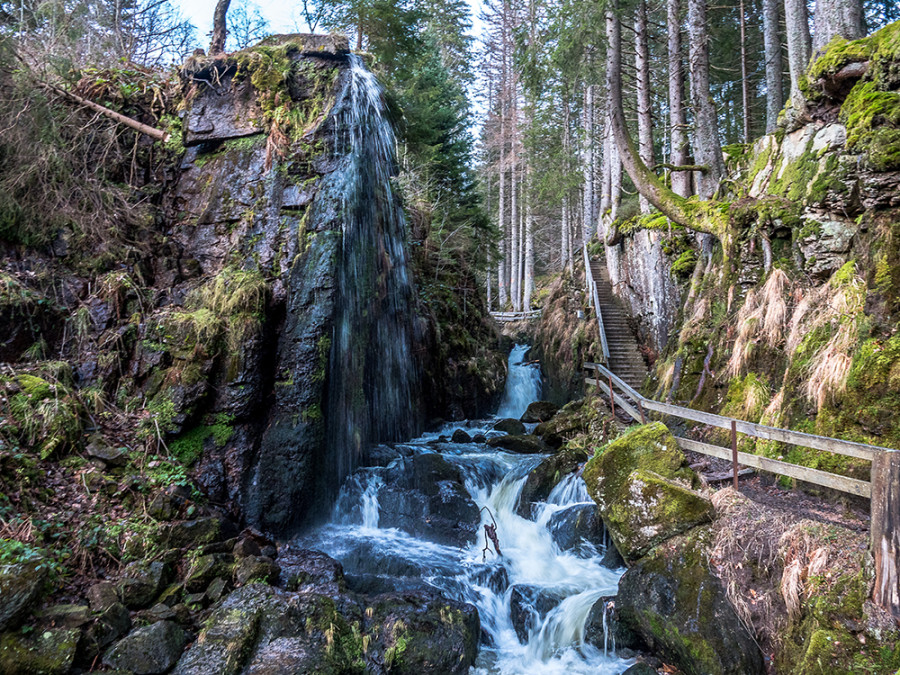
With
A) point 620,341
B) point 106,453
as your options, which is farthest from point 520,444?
point 106,453

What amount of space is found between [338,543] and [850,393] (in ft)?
23.6

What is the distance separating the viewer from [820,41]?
26.9 feet

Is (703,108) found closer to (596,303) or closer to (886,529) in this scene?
(596,303)

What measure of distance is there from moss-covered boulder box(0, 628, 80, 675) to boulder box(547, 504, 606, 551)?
5.96 meters

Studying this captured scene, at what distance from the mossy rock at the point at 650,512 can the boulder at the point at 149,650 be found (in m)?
4.91

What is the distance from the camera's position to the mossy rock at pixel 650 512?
5.51m

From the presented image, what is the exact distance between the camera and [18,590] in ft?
14.7

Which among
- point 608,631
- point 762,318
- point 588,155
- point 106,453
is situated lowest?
point 608,631

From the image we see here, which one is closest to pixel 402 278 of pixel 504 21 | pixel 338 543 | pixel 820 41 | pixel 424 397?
pixel 424 397

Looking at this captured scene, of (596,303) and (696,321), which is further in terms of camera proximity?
(596,303)

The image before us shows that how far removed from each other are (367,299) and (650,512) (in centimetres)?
677

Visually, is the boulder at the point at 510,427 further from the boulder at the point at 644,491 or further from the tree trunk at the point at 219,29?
the tree trunk at the point at 219,29

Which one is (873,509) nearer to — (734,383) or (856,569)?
(856,569)

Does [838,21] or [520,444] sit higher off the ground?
[838,21]
